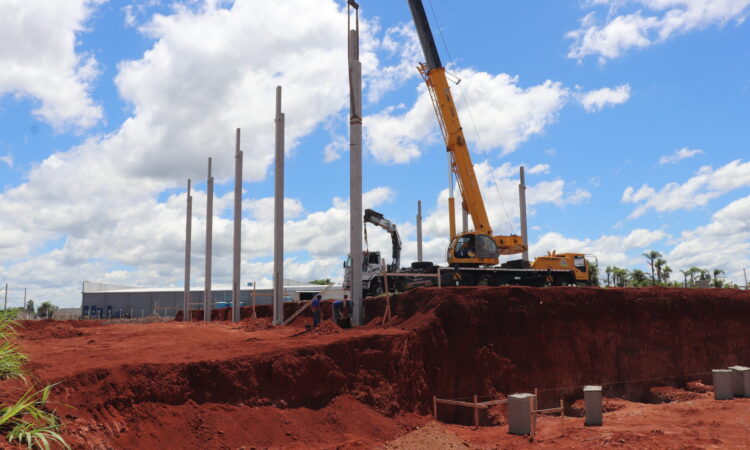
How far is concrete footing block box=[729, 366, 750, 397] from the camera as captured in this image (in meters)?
22.9

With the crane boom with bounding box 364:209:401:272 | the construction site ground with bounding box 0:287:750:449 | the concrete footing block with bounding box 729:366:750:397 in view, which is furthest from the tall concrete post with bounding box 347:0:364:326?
the concrete footing block with bounding box 729:366:750:397

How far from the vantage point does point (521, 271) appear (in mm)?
26688

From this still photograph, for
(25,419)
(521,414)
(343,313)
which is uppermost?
(343,313)

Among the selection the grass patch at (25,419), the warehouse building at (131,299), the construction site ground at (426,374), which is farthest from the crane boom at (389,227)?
the warehouse building at (131,299)

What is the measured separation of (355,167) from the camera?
20.1 m

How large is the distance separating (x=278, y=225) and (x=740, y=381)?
2021cm

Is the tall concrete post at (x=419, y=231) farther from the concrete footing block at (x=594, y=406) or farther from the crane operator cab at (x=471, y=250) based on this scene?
the concrete footing block at (x=594, y=406)

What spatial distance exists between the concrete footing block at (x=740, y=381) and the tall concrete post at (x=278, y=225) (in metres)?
19.0

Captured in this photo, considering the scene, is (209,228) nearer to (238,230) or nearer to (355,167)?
(238,230)

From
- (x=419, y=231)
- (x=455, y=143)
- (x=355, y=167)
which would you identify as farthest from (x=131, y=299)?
(x=355, y=167)

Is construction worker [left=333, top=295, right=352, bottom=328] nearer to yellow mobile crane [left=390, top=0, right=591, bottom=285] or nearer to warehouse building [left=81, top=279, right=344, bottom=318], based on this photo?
yellow mobile crane [left=390, top=0, right=591, bottom=285]

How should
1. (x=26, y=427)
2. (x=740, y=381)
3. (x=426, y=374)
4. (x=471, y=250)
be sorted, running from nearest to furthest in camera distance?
1. (x=26, y=427)
2. (x=426, y=374)
3. (x=740, y=381)
4. (x=471, y=250)

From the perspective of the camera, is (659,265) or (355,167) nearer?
(355,167)

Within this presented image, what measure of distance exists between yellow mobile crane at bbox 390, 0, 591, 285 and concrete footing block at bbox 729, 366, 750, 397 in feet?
25.3
